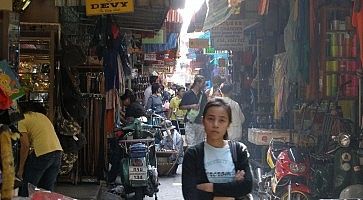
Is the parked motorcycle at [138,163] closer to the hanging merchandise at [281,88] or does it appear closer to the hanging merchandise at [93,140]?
the hanging merchandise at [93,140]

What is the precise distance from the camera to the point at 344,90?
9.47 m

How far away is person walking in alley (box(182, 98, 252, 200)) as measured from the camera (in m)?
3.90

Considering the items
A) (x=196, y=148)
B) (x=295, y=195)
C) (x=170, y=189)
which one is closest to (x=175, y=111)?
(x=170, y=189)

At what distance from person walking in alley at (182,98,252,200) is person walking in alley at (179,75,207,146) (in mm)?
8398

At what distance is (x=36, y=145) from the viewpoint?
23.4ft

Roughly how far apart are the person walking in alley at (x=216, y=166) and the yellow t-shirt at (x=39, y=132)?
351cm

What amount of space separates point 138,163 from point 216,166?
227 inches

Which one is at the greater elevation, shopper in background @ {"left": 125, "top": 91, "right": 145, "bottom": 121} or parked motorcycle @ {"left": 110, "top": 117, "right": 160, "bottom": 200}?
shopper in background @ {"left": 125, "top": 91, "right": 145, "bottom": 121}

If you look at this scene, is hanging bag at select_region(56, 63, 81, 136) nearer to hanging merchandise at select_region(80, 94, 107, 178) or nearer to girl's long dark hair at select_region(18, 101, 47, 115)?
girl's long dark hair at select_region(18, 101, 47, 115)

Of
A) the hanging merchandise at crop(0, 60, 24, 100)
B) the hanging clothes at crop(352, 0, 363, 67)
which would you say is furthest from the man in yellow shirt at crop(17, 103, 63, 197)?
the hanging clothes at crop(352, 0, 363, 67)

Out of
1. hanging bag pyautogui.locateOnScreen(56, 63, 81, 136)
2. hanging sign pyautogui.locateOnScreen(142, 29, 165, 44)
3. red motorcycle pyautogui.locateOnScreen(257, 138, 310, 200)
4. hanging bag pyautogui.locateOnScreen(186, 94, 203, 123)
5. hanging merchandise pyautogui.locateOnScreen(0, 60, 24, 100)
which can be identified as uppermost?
hanging sign pyautogui.locateOnScreen(142, 29, 165, 44)

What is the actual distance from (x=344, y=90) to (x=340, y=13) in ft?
4.39

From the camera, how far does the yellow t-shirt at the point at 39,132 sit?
23.1 ft

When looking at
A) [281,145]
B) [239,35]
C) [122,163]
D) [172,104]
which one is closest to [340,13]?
[281,145]
